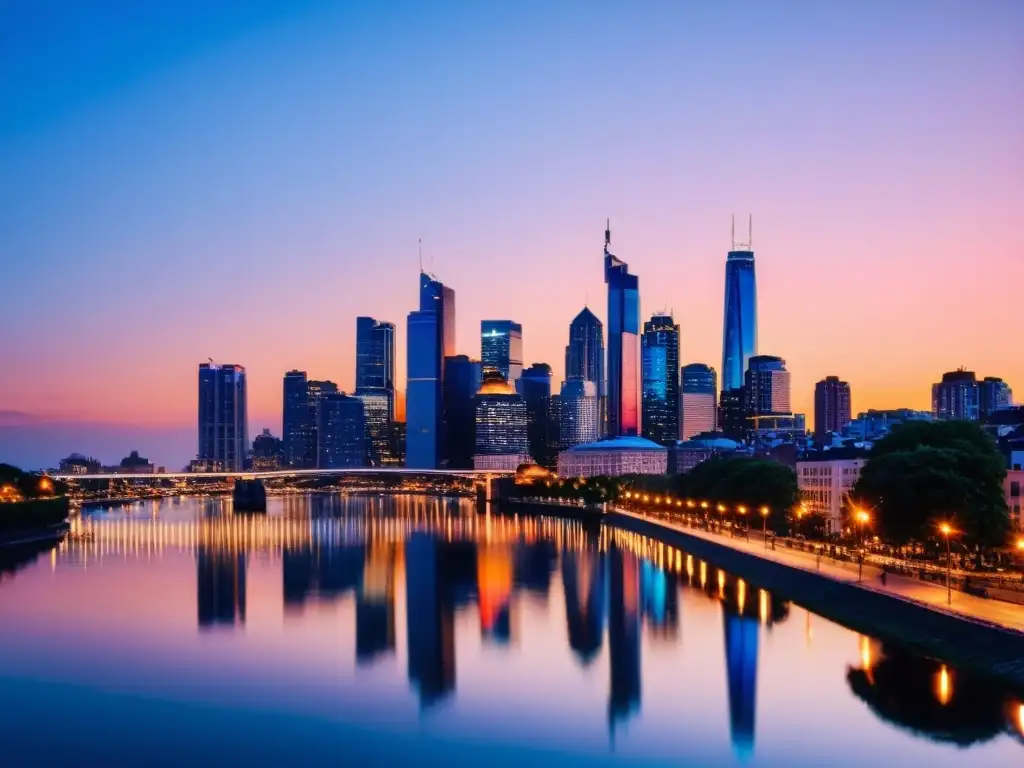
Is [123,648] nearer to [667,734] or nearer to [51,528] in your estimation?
[667,734]

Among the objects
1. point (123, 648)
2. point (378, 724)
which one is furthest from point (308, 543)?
point (378, 724)

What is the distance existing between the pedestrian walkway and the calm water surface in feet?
6.33

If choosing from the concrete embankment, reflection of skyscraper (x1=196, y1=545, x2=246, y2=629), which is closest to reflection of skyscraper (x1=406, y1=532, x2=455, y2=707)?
reflection of skyscraper (x1=196, y1=545, x2=246, y2=629)

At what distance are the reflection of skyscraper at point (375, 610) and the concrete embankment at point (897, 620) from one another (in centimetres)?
1669

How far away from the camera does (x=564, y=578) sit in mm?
63812

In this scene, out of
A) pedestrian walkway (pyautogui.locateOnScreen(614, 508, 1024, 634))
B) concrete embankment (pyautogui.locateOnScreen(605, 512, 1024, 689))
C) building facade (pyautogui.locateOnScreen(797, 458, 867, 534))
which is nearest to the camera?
concrete embankment (pyautogui.locateOnScreen(605, 512, 1024, 689))

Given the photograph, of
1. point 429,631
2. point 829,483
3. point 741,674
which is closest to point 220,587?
point 429,631

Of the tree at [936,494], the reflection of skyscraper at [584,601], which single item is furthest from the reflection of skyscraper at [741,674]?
the tree at [936,494]

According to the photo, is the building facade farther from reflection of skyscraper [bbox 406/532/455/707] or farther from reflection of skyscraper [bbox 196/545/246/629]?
reflection of skyscraper [bbox 196/545/246/629]

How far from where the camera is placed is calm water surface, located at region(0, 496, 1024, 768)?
27.8m

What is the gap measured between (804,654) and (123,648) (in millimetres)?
23786

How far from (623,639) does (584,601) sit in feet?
35.0

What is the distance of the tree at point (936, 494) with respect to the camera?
4916 centimetres

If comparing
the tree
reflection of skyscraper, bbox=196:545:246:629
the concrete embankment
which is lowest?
reflection of skyscraper, bbox=196:545:246:629
